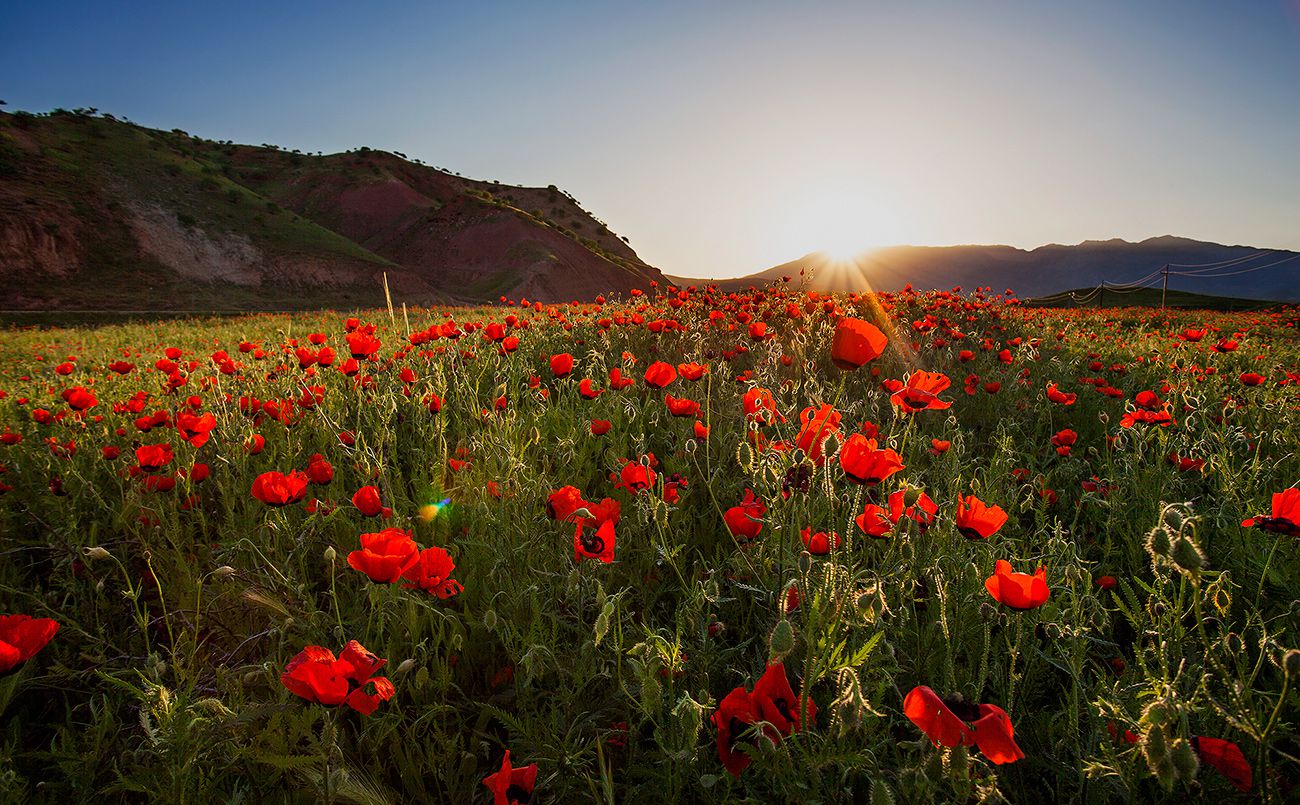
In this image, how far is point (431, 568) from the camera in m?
1.46

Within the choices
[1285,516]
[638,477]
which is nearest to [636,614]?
[638,477]

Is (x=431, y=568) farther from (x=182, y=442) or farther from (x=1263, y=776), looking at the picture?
(x=182, y=442)

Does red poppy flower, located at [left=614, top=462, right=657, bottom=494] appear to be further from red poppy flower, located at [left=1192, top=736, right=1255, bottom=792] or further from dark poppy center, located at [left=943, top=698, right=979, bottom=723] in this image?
red poppy flower, located at [left=1192, top=736, right=1255, bottom=792]

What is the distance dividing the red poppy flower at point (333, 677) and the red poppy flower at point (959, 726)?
0.91 metres

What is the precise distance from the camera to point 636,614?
1.90 meters

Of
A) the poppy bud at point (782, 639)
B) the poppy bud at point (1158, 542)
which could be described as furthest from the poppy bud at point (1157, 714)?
the poppy bud at point (782, 639)

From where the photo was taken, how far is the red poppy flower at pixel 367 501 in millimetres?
1660

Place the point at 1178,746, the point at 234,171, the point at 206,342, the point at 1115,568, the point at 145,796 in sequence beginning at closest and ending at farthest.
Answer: the point at 1178,746
the point at 145,796
the point at 1115,568
the point at 206,342
the point at 234,171

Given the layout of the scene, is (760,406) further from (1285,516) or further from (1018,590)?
(1285,516)

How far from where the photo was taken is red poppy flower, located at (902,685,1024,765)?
32.5 inches

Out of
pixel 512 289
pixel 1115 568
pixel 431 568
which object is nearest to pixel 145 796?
pixel 431 568

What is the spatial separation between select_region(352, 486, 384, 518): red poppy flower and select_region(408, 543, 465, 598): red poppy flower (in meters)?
0.30

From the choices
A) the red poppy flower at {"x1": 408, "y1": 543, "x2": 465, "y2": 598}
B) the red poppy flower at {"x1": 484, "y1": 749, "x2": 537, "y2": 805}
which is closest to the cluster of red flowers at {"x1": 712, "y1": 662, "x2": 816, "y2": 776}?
the red poppy flower at {"x1": 484, "y1": 749, "x2": 537, "y2": 805}

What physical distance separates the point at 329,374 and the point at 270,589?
3.02 metres
